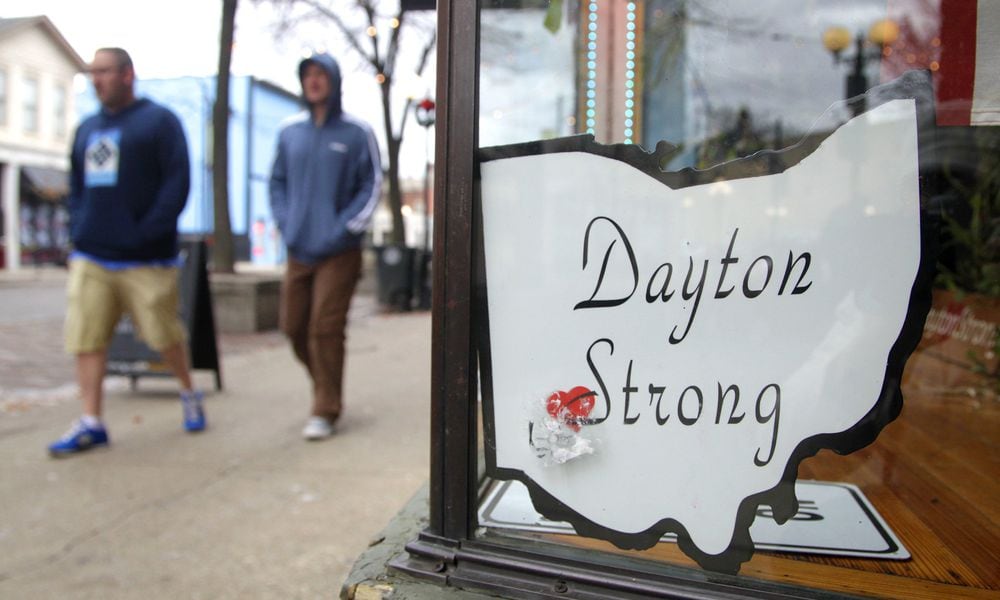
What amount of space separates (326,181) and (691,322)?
8.57 ft

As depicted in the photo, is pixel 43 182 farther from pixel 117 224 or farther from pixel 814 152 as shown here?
pixel 814 152

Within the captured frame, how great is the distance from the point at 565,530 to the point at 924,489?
3.44ft

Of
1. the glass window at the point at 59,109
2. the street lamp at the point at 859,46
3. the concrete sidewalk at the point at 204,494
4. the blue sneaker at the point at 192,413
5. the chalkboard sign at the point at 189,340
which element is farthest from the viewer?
the glass window at the point at 59,109

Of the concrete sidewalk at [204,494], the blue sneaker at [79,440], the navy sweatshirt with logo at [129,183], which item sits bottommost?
the concrete sidewalk at [204,494]

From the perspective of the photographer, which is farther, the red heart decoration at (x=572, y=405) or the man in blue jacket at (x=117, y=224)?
the man in blue jacket at (x=117, y=224)

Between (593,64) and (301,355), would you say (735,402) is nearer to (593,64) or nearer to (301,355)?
(301,355)

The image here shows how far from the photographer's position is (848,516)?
64.3 inches

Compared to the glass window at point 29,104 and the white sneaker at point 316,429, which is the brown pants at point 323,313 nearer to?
the white sneaker at point 316,429

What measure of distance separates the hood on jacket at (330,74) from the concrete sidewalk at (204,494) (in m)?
1.76

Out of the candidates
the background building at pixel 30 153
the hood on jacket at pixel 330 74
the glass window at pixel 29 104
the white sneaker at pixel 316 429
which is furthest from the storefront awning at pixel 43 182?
the white sneaker at pixel 316 429

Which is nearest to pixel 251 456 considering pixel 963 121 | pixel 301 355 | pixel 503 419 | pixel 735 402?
pixel 301 355

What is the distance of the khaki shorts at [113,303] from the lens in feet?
10.6

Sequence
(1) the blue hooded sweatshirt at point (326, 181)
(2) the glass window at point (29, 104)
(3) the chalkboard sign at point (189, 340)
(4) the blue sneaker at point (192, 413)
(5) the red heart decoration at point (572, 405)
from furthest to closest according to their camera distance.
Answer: (2) the glass window at point (29, 104) < (3) the chalkboard sign at point (189, 340) < (4) the blue sneaker at point (192, 413) < (1) the blue hooded sweatshirt at point (326, 181) < (5) the red heart decoration at point (572, 405)

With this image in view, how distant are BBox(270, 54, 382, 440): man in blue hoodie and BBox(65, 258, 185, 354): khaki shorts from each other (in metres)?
0.58
